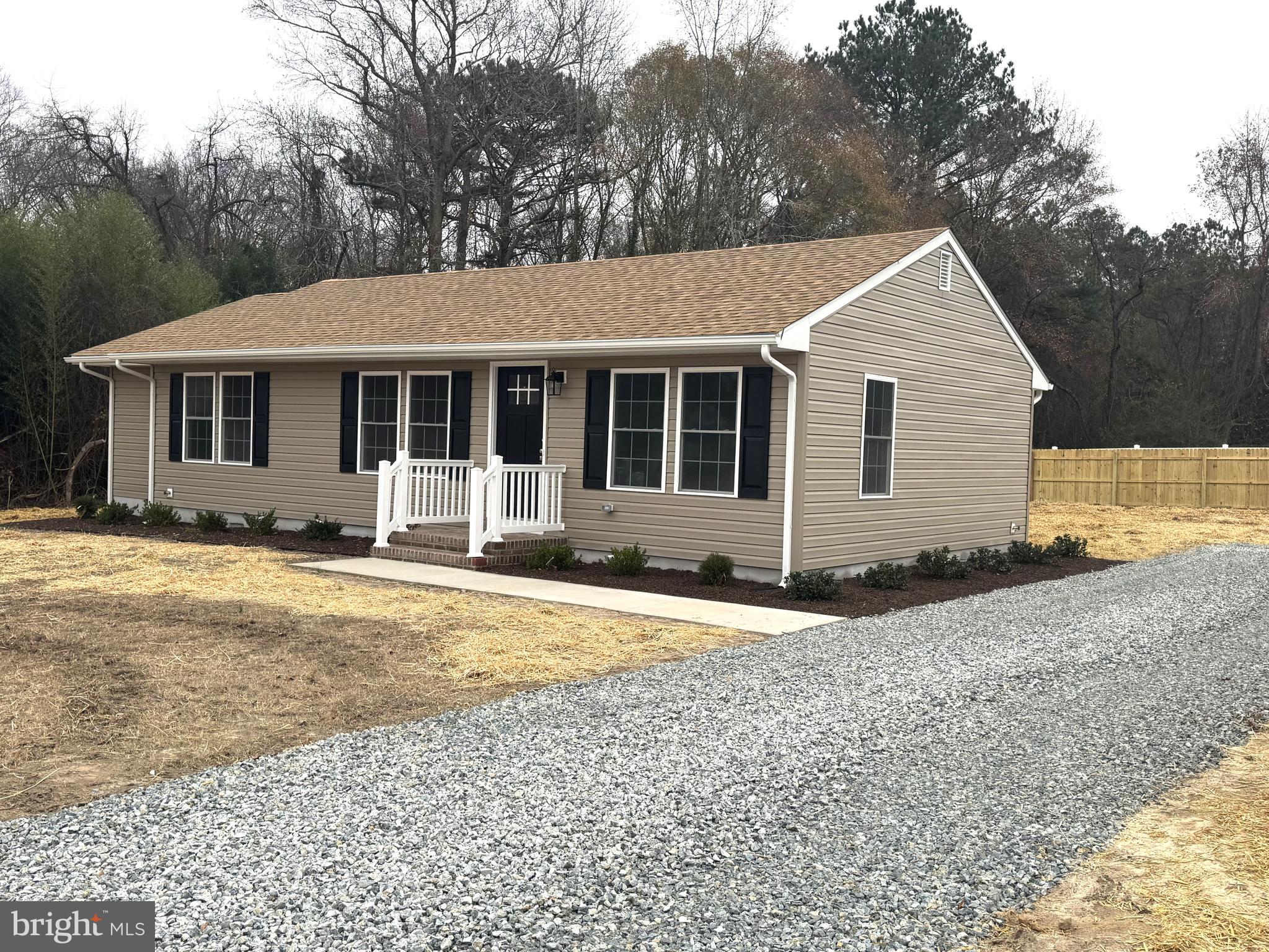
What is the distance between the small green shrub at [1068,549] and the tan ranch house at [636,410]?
2.22ft

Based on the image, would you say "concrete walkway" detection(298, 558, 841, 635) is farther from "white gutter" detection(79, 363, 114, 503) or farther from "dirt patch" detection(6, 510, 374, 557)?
"white gutter" detection(79, 363, 114, 503)

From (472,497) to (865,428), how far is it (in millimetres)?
4390

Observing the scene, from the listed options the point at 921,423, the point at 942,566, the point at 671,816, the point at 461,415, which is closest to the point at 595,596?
the point at 461,415

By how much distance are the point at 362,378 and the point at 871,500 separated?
6803mm

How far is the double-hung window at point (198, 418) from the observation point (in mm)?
16484

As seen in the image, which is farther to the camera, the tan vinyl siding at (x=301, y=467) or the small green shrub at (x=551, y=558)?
the tan vinyl siding at (x=301, y=467)

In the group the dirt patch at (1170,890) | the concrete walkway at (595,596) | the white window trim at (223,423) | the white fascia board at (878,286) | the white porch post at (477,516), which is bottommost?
the concrete walkway at (595,596)

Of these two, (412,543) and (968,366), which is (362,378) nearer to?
(412,543)

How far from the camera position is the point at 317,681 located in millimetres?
6613

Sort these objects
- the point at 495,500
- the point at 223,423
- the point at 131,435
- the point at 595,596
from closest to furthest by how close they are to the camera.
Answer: the point at 595,596 < the point at 495,500 < the point at 223,423 < the point at 131,435

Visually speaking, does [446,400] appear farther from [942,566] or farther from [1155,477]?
[1155,477]

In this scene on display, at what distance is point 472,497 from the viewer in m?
12.0

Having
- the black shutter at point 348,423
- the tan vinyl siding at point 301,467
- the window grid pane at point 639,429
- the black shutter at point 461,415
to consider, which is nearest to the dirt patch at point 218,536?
the tan vinyl siding at point 301,467

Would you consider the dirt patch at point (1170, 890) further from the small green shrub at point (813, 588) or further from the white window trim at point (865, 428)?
the white window trim at point (865, 428)
